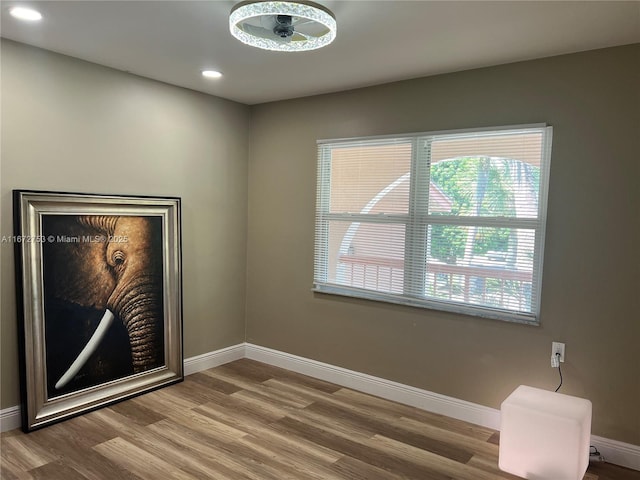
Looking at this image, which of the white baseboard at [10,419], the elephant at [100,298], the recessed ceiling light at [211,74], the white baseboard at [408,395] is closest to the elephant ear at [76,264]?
the elephant at [100,298]

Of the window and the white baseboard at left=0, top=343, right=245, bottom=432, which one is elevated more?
the window

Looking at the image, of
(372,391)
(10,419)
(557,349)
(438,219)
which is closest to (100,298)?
(10,419)

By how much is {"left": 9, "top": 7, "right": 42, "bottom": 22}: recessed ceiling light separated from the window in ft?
6.82

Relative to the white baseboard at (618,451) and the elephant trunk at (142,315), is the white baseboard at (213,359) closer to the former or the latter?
the elephant trunk at (142,315)

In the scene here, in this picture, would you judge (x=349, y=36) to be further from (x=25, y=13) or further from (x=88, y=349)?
(x=88, y=349)

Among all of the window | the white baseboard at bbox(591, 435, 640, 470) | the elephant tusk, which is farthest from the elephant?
the white baseboard at bbox(591, 435, 640, 470)

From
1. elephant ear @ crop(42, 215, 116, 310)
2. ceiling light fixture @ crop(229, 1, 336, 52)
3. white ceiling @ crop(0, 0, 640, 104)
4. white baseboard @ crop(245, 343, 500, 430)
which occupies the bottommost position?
white baseboard @ crop(245, 343, 500, 430)

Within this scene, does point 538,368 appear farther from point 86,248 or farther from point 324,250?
point 86,248

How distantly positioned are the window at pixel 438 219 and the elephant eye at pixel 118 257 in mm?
1493

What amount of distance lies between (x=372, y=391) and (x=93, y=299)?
213 centimetres

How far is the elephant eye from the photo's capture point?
333 cm

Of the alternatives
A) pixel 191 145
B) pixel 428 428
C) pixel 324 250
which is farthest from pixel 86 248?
pixel 428 428

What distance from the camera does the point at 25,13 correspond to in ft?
7.76

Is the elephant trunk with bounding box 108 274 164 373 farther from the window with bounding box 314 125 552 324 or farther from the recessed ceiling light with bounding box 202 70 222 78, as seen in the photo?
the recessed ceiling light with bounding box 202 70 222 78
